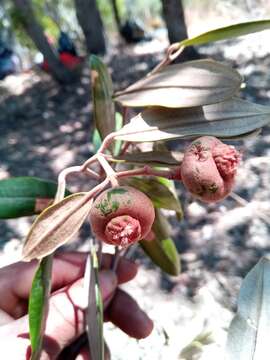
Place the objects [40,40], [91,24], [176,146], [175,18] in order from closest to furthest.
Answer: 1. [176,146]
2. [175,18]
3. [40,40]
4. [91,24]

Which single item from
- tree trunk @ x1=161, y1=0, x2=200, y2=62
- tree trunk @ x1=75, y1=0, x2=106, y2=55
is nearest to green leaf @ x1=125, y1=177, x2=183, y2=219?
tree trunk @ x1=161, y1=0, x2=200, y2=62

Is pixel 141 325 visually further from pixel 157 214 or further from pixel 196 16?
pixel 196 16

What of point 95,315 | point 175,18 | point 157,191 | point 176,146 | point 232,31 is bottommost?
point 176,146

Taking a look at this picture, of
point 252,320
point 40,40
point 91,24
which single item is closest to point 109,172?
point 252,320

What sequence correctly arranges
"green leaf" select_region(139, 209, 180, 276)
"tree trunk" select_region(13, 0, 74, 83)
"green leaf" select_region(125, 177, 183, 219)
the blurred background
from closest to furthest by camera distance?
1. "green leaf" select_region(125, 177, 183, 219)
2. "green leaf" select_region(139, 209, 180, 276)
3. the blurred background
4. "tree trunk" select_region(13, 0, 74, 83)

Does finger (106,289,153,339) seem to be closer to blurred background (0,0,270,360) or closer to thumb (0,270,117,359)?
blurred background (0,0,270,360)

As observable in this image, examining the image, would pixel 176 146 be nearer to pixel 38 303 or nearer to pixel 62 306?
pixel 62 306
